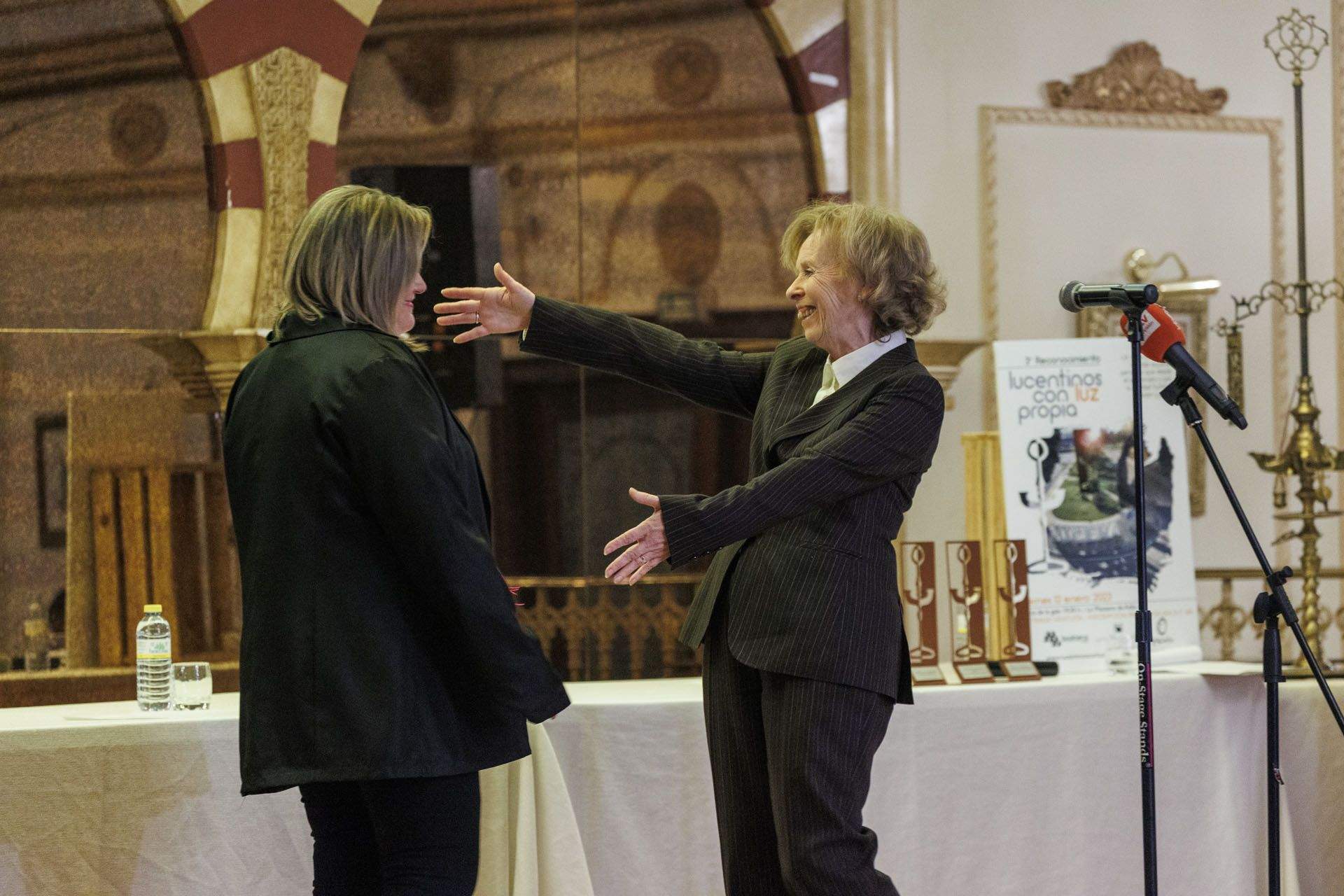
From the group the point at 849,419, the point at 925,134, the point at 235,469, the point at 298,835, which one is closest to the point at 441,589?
the point at 235,469

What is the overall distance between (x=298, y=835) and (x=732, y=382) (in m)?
1.26

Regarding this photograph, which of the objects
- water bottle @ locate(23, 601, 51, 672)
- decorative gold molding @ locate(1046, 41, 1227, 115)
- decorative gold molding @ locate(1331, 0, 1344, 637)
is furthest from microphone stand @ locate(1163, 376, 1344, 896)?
water bottle @ locate(23, 601, 51, 672)

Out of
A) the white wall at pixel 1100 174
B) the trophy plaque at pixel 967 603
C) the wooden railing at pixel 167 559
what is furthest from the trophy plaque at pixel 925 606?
the wooden railing at pixel 167 559

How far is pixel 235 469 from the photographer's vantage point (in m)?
1.95

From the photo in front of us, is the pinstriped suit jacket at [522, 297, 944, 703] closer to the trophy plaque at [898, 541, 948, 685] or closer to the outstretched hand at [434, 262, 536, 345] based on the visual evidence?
the outstretched hand at [434, 262, 536, 345]

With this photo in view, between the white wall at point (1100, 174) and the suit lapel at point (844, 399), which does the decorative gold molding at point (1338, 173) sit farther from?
the suit lapel at point (844, 399)

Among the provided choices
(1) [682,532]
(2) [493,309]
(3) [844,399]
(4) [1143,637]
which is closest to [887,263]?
(3) [844,399]

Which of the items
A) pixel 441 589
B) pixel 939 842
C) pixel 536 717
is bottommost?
pixel 939 842

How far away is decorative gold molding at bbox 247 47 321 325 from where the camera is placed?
4188 millimetres

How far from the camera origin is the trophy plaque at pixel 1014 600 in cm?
324

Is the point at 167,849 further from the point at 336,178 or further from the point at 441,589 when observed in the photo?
the point at 336,178

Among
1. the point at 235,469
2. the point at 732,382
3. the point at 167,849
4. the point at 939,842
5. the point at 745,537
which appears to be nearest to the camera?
the point at 235,469

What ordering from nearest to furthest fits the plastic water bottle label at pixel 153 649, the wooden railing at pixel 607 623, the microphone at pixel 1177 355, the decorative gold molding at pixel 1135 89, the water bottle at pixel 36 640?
the microphone at pixel 1177 355 → the plastic water bottle label at pixel 153 649 → the water bottle at pixel 36 640 → the wooden railing at pixel 607 623 → the decorative gold molding at pixel 1135 89

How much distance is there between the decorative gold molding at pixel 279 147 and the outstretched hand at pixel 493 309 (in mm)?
1981
